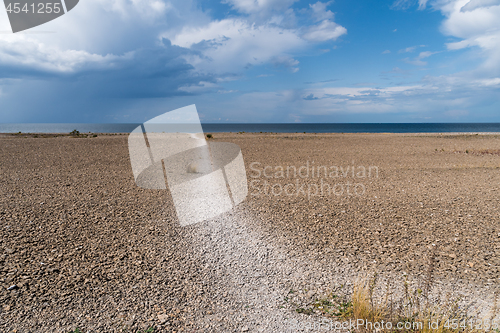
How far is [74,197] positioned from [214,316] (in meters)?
6.03

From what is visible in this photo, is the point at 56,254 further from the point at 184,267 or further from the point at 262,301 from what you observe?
the point at 262,301

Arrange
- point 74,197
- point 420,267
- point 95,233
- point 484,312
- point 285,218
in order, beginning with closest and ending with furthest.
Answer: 1. point 484,312
2. point 420,267
3. point 95,233
4. point 285,218
5. point 74,197

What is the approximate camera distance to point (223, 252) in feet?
16.5

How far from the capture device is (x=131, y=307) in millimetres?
3508

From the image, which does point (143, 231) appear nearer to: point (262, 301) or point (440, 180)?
point (262, 301)

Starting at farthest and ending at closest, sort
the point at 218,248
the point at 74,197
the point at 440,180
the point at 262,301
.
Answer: the point at 440,180 → the point at 74,197 → the point at 218,248 → the point at 262,301

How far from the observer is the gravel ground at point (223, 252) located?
3477 millimetres

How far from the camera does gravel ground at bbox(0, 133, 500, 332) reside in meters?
3.48

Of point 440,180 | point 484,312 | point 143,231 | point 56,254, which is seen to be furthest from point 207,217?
point 440,180

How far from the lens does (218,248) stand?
516cm

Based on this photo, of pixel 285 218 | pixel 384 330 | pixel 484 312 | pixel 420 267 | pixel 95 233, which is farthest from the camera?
pixel 285 218

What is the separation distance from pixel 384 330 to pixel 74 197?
7611 millimetres

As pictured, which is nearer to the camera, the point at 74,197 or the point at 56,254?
the point at 56,254

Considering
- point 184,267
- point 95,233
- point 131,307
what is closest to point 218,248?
point 184,267
